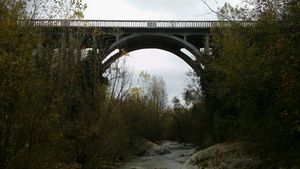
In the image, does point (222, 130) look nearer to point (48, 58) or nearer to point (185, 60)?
point (48, 58)

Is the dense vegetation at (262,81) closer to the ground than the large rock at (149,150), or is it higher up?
higher up

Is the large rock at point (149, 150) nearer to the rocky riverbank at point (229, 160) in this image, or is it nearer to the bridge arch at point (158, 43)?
the bridge arch at point (158, 43)

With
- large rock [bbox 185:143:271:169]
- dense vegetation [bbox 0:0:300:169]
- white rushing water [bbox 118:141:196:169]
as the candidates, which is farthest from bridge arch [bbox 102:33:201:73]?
large rock [bbox 185:143:271:169]

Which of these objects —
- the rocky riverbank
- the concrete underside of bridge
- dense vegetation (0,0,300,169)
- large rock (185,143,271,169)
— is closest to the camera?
dense vegetation (0,0,300,169)

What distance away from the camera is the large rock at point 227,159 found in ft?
42.0

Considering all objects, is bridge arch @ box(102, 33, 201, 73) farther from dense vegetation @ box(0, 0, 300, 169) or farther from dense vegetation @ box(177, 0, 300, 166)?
dense vegetation @ box(0, 0, 300, 169)

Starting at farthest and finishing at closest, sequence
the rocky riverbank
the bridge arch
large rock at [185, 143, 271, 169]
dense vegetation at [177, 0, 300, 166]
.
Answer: the bridge arch < large rock at [185, 143, 271, 169] < the rocky riverbank < dense vegetation at [177, 0, 300, 166]

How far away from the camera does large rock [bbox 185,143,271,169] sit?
12805 millimetres

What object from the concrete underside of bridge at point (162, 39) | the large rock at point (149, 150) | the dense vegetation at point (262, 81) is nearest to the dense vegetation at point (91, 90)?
the dense vegetation at point (262, 81)

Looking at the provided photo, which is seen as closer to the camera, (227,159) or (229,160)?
(229,160)

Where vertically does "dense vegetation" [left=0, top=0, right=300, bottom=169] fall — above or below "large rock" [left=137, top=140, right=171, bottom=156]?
above

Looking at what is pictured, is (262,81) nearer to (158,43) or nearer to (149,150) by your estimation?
(149,150)

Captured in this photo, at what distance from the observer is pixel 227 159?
46.8ft

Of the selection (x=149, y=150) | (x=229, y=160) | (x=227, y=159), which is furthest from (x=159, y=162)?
(x=229, y=160)
